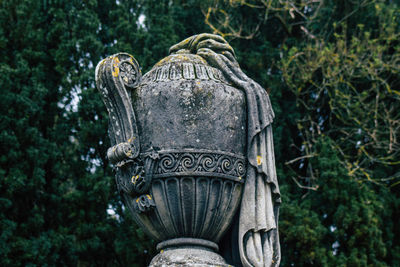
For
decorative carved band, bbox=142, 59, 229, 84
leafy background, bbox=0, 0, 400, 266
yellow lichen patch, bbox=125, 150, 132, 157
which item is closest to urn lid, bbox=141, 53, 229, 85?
decorative carved band, bbox=142, 59, 229, 84

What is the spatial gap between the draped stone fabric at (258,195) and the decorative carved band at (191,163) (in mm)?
237

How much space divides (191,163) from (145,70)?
Answer: 5189mm

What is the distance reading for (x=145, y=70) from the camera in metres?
8.94

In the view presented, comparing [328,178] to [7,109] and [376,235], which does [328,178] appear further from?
[7,109]

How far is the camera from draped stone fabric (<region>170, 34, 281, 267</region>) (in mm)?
4062

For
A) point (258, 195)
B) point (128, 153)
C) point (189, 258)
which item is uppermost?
point (128, 153)

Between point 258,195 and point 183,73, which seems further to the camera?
point 183,73

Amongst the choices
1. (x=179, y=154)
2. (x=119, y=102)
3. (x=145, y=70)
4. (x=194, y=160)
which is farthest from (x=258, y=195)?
(x=145, y=70)

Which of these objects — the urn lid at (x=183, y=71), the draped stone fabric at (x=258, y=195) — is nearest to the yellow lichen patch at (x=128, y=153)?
the urn lid at (x=183, y=71)

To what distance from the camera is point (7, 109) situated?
8609mm

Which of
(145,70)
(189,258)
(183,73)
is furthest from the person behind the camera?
(145,70)

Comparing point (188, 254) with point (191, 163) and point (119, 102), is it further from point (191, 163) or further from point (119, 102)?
point (119, 102)

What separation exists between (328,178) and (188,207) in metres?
5.14

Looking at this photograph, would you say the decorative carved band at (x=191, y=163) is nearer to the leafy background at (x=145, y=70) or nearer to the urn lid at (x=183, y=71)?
the urn lid at (x=183, y=71)
